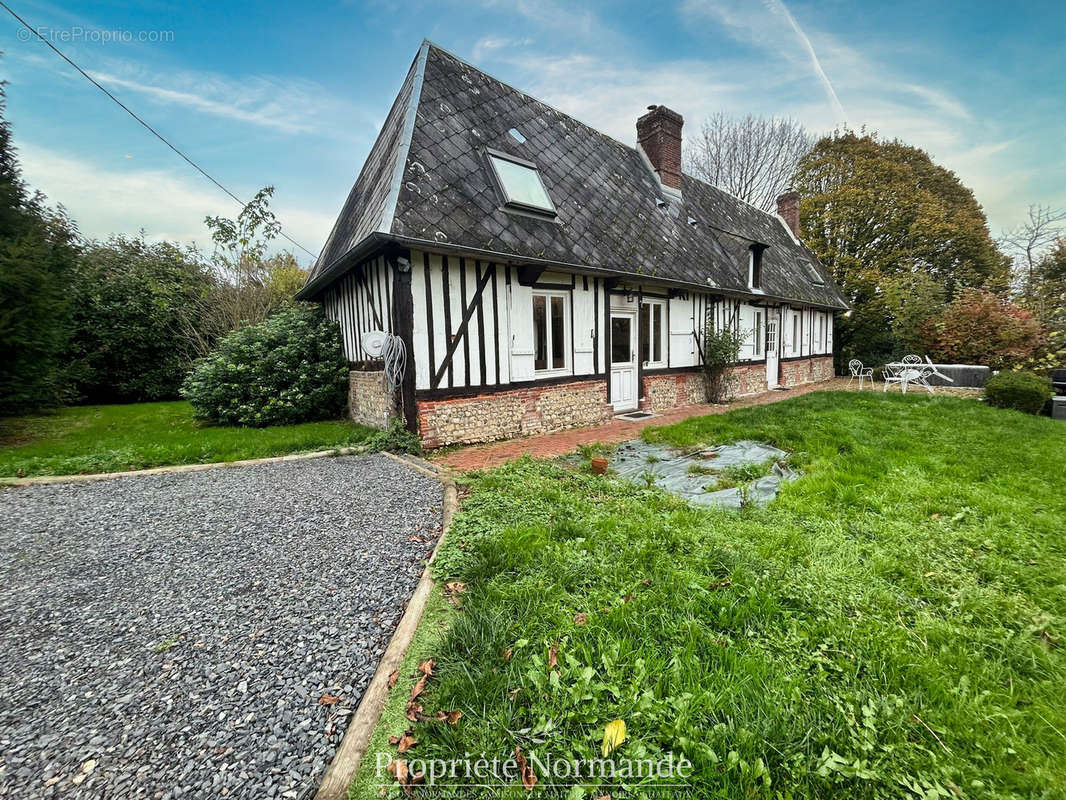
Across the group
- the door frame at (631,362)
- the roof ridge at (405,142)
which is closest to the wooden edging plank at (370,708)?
the roof ridge at (405,142)

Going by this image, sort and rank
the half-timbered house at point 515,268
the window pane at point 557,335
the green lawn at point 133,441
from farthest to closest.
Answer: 1. the window pane at point 557,335
2. the half-timbered house at point 515,268
3. the green lawn at point 133,441

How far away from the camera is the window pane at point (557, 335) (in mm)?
6918

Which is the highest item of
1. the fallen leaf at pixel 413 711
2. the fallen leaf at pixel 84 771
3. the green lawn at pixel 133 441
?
the green lawn at pixel 133 441

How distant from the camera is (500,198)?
6.29m

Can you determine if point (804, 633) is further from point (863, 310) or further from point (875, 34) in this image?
point (863, 310)

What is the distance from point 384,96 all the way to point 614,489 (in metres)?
9.86

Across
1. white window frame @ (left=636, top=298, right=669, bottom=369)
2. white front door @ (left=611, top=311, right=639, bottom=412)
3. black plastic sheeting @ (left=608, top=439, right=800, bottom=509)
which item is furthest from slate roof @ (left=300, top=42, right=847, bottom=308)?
black plastic sheeting @ (left=608, top=439, right=800, bottom=509)

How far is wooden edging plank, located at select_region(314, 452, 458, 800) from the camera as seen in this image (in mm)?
1211

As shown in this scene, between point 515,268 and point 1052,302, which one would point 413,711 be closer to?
point 515,268

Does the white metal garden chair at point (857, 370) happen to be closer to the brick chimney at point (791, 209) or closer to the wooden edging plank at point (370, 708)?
the brick chimney at point (791, 209)

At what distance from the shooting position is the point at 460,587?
2244mm

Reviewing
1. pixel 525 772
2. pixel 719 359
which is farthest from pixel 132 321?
pixel 719 359

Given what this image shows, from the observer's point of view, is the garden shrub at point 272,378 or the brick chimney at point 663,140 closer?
the garden shrub at point 272,378

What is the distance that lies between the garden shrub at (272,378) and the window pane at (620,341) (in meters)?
5.34
